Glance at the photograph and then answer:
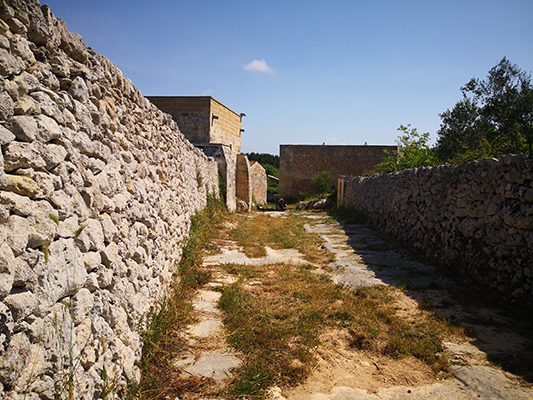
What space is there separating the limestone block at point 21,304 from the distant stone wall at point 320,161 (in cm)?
2433

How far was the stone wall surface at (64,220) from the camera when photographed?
5.10ft

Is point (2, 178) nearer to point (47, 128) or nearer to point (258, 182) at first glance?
point (47, 128)

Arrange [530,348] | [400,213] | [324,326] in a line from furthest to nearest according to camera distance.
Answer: [400,213] → [324,326] → [530,348]

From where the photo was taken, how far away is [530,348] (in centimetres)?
327

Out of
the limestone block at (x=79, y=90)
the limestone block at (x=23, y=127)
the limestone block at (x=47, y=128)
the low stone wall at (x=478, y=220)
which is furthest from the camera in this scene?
the low stone wall at (x=478, y=220)

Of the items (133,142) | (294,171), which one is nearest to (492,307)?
(133,142)

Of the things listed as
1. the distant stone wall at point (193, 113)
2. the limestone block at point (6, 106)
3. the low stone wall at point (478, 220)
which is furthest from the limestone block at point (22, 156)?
the distant stone wall at point (193, 113)

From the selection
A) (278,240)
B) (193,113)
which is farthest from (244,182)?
(278,240)

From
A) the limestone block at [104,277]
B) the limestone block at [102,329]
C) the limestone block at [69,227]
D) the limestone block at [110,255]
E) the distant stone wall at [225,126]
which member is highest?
the distant stone wall at [225,126]

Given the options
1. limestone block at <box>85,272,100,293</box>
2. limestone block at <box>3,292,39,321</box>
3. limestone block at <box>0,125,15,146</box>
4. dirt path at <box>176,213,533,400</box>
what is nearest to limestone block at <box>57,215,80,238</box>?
limestone block at <box>85,272,100,293</box>

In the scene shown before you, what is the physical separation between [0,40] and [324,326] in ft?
12.2

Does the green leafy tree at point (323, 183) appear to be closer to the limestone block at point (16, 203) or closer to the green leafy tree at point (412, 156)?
the green leafy tree at point (412, 156)

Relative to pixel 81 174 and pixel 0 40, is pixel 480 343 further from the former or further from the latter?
pixel 0 40

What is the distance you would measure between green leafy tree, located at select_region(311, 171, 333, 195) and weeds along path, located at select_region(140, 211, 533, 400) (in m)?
18.0
